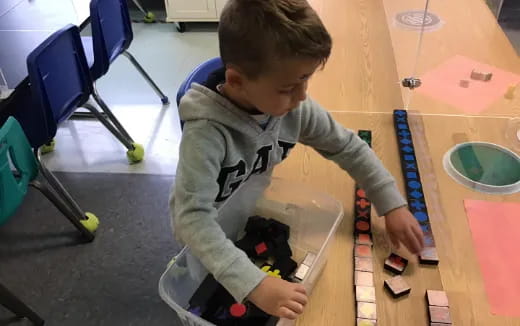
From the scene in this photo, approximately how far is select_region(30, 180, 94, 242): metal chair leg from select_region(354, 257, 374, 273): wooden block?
103 cm

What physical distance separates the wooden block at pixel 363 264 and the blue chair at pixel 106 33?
1334mm

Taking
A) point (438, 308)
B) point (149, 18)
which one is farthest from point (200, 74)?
point (149, 18)

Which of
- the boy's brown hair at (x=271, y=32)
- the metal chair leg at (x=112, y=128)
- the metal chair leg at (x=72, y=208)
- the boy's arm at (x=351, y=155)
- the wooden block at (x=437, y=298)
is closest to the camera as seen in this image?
the boy's brown hair at (x=271, y=32)

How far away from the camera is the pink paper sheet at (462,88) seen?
112 centimetres

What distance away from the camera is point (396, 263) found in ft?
2.35

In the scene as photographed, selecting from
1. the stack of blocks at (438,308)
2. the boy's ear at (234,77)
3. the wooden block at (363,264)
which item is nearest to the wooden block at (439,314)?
the stack of blocks at (438,308)

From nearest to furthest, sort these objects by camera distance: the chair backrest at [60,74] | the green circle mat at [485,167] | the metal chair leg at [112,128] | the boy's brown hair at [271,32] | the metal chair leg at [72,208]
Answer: the boy's brown hair at [271,32], the green circle mat at [485,167], the chair backrest at [60,74], the metal chair leg at [72,208], the metal chair leg at [112,128]

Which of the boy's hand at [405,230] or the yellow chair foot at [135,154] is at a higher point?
→ the boy's hand at [405,230]

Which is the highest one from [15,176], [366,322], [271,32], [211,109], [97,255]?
[271,32]

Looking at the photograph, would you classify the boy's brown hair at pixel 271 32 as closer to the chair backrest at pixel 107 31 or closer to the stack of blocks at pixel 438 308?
the stack of blocks at pixel 438 308

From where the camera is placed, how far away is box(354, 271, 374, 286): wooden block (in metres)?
0.70

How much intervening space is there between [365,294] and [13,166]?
109 cm

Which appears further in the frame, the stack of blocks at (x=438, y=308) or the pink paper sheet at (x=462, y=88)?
the pink paper sheet at (x=462, y=88)

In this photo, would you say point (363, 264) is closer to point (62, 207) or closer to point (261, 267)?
point (261, 267)
